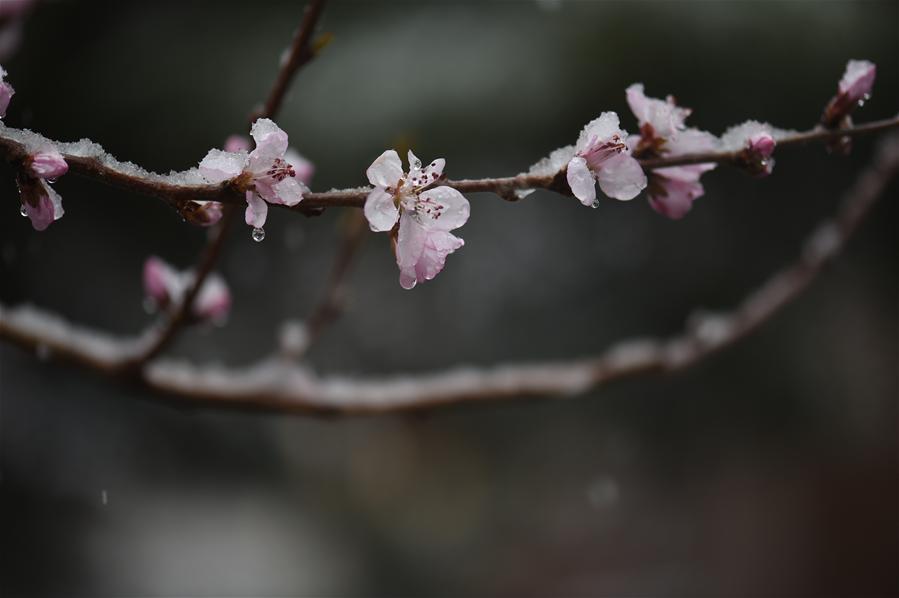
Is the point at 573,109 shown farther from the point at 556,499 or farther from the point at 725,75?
the point at 556,499

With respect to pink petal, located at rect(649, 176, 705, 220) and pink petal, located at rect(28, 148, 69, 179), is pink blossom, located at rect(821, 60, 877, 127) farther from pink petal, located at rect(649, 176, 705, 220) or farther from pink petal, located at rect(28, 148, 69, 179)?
pink petal, located at rect(28, 148, 69, 179)

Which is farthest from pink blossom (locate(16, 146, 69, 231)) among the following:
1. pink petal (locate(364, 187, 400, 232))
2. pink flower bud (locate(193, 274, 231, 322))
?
pink flower bud (locate(193, 274, 231, 322))

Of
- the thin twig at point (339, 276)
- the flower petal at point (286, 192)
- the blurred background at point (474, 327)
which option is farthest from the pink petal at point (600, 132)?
the blurred background at point (474, 327)

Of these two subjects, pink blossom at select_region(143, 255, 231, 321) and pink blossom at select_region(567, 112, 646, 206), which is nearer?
pink blossom at select_region(567, 112, 646, 206)

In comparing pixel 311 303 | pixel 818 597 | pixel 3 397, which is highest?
pixel 311 303

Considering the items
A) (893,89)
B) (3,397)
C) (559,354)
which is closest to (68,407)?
(3,397)

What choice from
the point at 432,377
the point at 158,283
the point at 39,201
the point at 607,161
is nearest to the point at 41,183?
the point at 39,201
